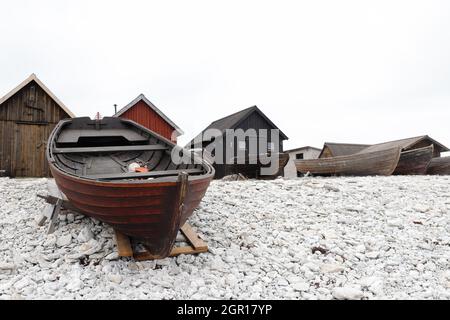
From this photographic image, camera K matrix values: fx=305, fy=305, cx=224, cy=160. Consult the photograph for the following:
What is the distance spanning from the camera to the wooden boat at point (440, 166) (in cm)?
1570

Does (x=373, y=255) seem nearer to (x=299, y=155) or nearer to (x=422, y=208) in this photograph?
(x=422, y=208)

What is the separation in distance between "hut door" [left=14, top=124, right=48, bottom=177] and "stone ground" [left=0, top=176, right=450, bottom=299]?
7.53 metres

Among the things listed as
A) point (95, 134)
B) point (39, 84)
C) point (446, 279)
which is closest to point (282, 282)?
point (446, 279)

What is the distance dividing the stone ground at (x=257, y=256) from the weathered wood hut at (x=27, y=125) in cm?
757

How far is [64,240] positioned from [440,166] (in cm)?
1786

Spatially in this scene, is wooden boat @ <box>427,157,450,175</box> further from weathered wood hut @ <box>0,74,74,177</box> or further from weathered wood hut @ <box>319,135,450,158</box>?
weathered wood hut @ <box>0,74,74,177</box>

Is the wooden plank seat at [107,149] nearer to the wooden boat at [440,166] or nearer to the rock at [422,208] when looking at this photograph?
the rock at [422,208]

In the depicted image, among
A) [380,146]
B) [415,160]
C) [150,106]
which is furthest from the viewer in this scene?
[380,146]

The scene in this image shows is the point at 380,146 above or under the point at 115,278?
above

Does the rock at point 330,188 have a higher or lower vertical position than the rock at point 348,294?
higher

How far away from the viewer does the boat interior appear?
4953 mm

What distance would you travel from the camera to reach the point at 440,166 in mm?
15961

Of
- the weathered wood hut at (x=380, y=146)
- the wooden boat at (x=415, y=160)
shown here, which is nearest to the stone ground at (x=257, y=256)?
the wooden boat at (x=415, y=160)

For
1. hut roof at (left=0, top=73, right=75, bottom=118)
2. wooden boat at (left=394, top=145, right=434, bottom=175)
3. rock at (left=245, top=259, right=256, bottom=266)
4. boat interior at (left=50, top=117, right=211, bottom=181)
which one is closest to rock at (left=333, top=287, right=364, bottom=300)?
rock at (left=245, top=259, right=256, bottom=266)
